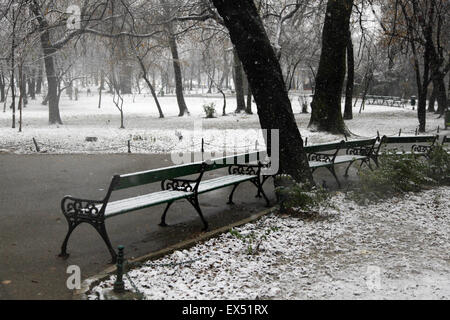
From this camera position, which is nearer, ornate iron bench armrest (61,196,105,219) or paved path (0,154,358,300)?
paved path (0,154,358,300)

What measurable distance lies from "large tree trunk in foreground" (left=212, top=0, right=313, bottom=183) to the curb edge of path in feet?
2.73

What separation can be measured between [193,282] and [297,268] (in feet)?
Answer: 3.75

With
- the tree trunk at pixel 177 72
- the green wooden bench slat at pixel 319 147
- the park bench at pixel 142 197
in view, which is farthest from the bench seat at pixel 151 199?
the tree trunk at pixel 177 72

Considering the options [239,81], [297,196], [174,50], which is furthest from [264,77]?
[239,81]

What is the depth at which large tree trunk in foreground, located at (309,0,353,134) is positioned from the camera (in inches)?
566

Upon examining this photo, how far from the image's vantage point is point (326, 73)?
15172mm

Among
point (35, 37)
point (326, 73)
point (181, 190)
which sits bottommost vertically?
point (181, 190)

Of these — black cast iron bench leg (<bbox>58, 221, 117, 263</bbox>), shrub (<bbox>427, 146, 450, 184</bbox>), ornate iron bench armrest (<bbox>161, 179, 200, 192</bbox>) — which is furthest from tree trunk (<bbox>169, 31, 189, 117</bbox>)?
black cast iron bench leg (<bbox>58, 221, 117, 263</bbox>)

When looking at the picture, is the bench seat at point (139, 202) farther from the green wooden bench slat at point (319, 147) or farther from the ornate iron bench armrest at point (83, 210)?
the green wooden bench slat at point (319, 147)

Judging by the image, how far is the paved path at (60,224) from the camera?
4711 millimetres

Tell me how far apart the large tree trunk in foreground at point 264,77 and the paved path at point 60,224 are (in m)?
0.96

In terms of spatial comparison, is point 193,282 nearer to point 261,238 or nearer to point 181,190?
point 261,238

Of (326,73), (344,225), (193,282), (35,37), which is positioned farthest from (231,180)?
(35,37)

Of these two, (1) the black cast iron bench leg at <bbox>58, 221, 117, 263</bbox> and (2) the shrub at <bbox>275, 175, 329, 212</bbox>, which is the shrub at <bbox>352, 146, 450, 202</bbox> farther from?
(1) the black cast iron bench leg at <bbox>58, 221, 117, 263</bbox>
